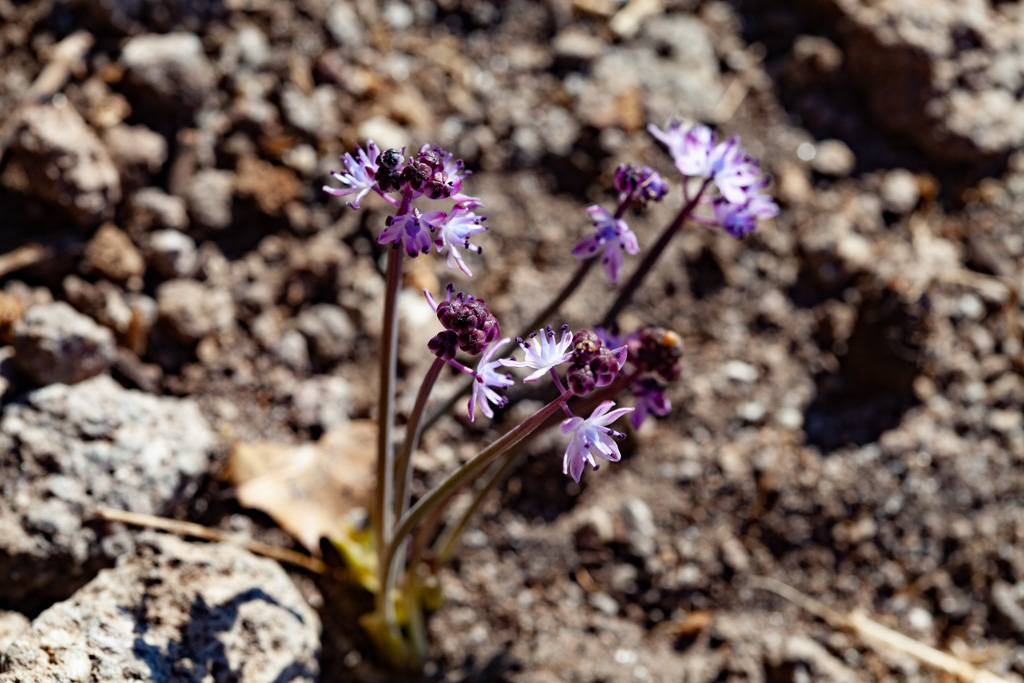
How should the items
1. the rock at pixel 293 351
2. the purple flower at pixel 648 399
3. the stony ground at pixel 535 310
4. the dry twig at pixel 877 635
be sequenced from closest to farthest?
the purple flower at pixel 648 399
the stony ground at pixel 535 310
the dry twig at pixel 877 635
the rock at pixel 293 351

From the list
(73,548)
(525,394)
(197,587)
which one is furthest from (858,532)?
(73,548)

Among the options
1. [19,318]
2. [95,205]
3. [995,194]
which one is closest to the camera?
[19,318]

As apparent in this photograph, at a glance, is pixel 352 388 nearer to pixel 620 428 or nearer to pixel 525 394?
pixel 525 394

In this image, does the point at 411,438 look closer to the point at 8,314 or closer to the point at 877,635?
the point at 8,314

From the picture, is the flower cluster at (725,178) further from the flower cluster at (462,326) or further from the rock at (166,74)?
the rock at (166,74)

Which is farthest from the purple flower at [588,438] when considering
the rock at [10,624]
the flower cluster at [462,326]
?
A: the rock at [10,624]

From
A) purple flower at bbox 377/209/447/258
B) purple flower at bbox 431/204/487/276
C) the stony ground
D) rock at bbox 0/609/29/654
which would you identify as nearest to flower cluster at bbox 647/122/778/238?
purple flower at bbox 431/204/487/276

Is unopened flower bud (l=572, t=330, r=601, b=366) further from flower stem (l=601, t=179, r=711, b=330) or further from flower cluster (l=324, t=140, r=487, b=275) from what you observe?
flower stem (l=601, t=179, r=711, b=330)
